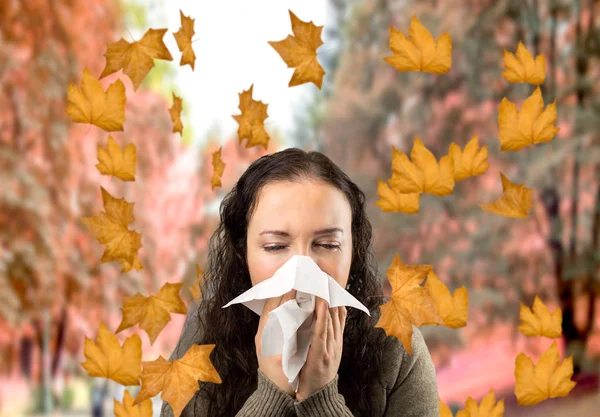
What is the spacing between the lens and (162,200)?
12.5 ft

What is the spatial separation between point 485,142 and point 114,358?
3005 mm

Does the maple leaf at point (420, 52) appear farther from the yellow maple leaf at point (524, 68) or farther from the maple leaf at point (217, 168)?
the maple leaf at point (217, 168)

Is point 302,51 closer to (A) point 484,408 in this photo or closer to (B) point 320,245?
(B) point 320,245

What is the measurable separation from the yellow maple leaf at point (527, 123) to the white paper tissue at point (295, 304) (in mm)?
369

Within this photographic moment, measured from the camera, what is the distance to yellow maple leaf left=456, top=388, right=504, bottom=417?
1024 mm

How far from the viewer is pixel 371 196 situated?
3660mm

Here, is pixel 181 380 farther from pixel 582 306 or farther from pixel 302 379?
pixel 582 306

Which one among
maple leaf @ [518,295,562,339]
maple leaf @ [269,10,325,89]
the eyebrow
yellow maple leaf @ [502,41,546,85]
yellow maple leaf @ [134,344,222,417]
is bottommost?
yellow maple leaf @ [134,344,222,417]

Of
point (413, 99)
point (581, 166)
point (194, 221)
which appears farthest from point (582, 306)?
point (194, 221)

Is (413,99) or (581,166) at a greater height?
(413,99)

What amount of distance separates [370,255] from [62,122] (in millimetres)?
2831

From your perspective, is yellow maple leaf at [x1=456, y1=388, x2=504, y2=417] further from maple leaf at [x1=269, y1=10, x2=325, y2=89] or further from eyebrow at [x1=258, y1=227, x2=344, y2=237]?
maple leaf at [x1=269, y1=10, x2=325, y2=89]

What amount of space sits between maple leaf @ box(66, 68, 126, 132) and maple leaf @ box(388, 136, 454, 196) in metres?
0.42

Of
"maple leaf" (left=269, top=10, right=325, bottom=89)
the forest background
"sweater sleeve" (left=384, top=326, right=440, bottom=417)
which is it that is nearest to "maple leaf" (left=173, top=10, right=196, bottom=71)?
"maple leaf" (left=269, top=10, right=325, bottom=89)
